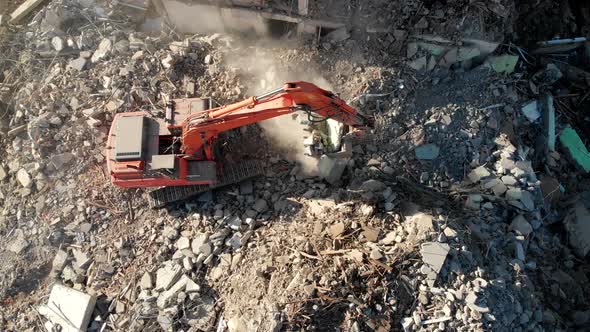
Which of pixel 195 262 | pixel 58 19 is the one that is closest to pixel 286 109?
pixel 195 262

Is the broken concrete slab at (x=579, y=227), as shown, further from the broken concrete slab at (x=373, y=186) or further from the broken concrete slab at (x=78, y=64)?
the broken concrete slab at (x=78, y=64)

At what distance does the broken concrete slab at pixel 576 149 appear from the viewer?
34.0 feet

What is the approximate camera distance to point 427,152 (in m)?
9.26

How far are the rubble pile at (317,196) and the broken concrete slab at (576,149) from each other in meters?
0.04

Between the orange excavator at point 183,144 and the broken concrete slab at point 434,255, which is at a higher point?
the orange excavator at point 183,144

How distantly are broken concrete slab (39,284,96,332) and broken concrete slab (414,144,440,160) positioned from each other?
6561mm

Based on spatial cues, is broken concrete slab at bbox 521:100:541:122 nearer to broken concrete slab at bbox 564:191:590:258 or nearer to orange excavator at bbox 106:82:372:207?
broken concrete slab at bbox 564:191:590:258

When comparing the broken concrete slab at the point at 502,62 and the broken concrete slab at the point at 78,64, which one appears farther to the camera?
the broken concrete slab at the point at 78,64

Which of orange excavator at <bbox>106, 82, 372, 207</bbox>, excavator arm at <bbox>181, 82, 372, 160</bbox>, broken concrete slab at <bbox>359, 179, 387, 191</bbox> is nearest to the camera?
excavator arm at <bbox>181, 82, 372, 160</bbox>

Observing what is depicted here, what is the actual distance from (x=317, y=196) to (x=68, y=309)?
193 inches

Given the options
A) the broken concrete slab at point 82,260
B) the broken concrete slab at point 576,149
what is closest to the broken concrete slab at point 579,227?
the broken concrete slab at point 576,149

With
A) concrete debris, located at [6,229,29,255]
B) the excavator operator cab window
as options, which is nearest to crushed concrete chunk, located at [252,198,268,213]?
the excavator operator cab window

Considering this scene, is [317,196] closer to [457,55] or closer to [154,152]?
[154,152]

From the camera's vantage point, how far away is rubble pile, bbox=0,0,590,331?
7.84 metres
